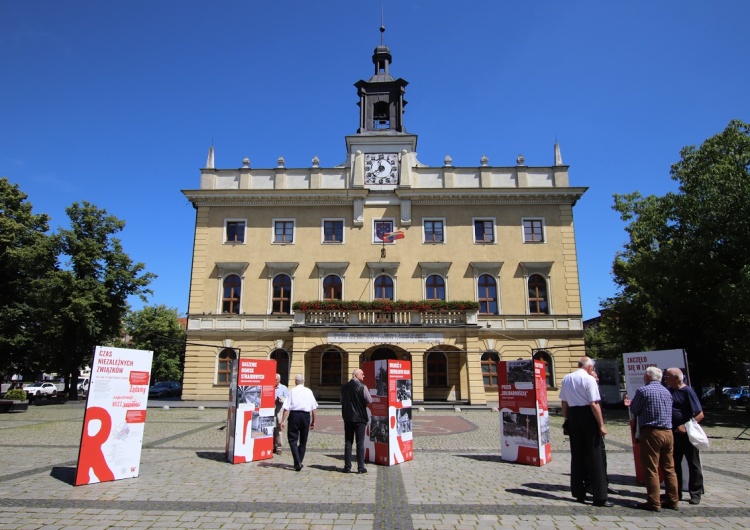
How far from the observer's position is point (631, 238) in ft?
107

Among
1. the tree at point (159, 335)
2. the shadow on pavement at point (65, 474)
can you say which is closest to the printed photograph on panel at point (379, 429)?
the shadow on pavement at point (65, 474)

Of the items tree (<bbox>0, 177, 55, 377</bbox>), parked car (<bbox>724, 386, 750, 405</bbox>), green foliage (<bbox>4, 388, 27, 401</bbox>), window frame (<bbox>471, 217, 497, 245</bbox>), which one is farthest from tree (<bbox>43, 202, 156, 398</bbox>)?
parked car (<bbox>724, 386, 750, 405</bbox>)

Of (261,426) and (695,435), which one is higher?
(695,435)

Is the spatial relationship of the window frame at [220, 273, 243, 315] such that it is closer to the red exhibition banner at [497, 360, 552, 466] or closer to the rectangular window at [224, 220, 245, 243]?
the rectangular window at [224, 220, 245, 243]

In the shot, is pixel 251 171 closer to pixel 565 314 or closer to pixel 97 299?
pixel 97 299

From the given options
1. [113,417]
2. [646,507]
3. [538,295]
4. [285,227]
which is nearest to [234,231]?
[285,227]

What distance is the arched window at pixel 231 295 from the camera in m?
29.9

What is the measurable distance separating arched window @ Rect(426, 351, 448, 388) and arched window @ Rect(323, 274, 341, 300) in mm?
6559

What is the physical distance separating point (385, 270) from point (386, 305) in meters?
3.22

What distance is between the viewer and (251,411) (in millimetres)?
10188

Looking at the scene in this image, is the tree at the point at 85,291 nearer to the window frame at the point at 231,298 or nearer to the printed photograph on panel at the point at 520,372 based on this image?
the window frame at the point at 231,298

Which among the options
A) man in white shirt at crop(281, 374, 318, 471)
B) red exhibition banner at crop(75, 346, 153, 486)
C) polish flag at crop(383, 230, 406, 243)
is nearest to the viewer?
red exhibition banner at crop(75, 346, 153, 486)

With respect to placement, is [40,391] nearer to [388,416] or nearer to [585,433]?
[388,416]

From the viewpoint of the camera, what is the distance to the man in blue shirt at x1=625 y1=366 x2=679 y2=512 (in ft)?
22.1
